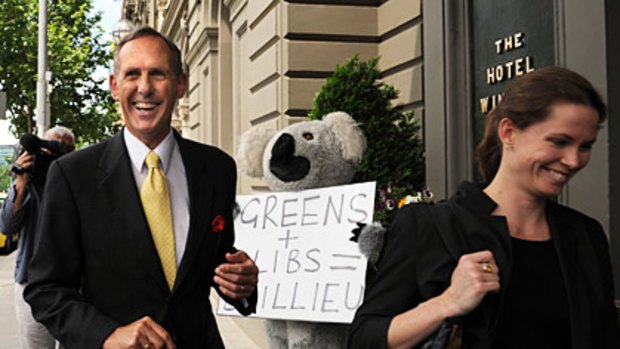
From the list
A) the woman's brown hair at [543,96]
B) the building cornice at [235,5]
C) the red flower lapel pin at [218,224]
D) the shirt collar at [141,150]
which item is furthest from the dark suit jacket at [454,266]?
the building cornice at [235,5]

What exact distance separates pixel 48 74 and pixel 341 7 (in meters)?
13.2

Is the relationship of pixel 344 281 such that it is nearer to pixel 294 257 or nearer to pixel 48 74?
pixel 294 257

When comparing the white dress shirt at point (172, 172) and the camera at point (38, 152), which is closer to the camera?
the white dress shirt at point (172, 172)

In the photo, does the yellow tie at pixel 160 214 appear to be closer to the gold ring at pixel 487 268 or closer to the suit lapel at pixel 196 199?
the suit lapel at pixel 196 199

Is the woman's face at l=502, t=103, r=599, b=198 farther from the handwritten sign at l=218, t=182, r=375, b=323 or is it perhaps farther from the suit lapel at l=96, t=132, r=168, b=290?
the handwritten sign at l=218, t=182, r=375, b=323

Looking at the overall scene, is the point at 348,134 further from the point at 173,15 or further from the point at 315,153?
the point at 173,15

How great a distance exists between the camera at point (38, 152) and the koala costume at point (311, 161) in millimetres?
1380

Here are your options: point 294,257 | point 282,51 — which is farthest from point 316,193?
point 282,51

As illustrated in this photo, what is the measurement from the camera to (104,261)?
235cm

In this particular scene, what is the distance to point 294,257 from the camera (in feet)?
16.6

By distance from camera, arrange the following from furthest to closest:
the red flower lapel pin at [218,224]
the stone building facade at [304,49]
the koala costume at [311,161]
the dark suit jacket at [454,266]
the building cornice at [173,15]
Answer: the building cornice at [173,15] → the stone building facade at [304,49] → the koala costume at [311,161] → the red flower lapel pin at [218,224] → the dark suit jacket at [454,266]

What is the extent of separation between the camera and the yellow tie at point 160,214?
241 cm

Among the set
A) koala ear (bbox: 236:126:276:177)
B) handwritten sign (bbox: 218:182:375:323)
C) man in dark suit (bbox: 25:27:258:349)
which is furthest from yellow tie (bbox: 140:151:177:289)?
koala ear (bbox: 236:126:276:177)

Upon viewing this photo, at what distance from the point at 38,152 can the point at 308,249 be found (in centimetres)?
185
